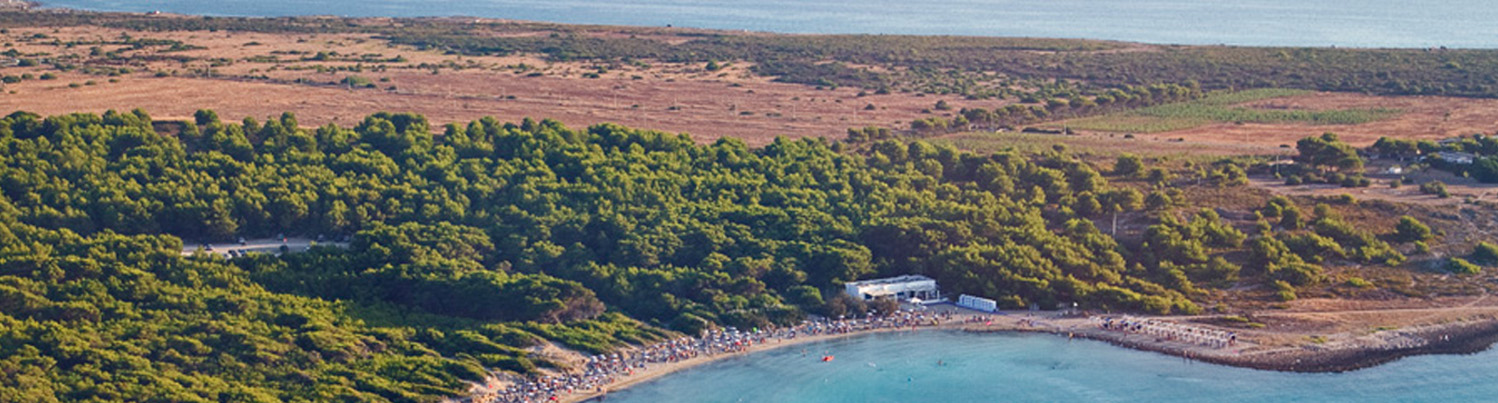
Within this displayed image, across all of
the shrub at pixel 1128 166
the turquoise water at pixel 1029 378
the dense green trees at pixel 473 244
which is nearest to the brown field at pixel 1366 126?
the shrub at pixel 1128 166

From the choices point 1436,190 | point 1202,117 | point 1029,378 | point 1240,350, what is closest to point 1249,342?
point 1240,350

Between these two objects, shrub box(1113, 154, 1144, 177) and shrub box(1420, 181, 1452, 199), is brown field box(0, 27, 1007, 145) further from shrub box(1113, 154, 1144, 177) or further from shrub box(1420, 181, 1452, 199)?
shrub box(1420, 181, 1452, 199)

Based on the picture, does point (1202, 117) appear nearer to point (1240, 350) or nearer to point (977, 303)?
point (977, 303)

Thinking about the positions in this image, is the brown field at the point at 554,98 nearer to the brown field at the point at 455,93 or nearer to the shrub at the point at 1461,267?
the brown field at the point at 455,93

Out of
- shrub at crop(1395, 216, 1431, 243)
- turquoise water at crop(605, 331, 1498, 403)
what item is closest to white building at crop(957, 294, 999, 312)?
turquoise water at crop(605, 331, 1498, 403)

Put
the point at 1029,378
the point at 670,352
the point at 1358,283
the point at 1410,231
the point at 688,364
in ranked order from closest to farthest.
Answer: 1. the point at 1029,378
2. the point at 688,364
3. the point at 670,352
4. the point at 1358,283
5. the point at 1410,231

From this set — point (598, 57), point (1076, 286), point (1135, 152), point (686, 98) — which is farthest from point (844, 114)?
point (1076, 286)
